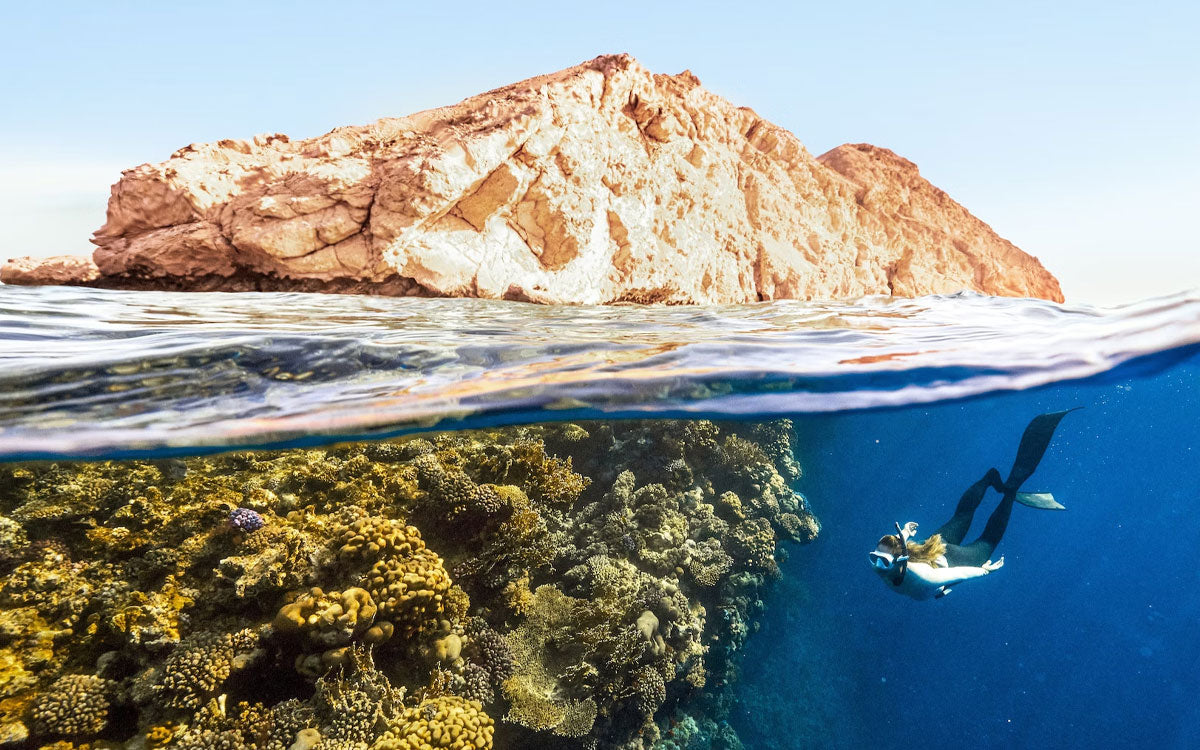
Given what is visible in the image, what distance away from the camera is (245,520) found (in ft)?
20.7

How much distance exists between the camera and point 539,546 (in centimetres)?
777

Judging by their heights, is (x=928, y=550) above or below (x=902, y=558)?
below

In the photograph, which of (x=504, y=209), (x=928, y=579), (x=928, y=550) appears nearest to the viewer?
(x=928, y=579)

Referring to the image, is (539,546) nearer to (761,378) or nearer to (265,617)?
(265,617)

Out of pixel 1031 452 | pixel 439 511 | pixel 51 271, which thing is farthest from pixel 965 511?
pixel 51 271

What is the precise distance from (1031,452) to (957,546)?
2.51 m

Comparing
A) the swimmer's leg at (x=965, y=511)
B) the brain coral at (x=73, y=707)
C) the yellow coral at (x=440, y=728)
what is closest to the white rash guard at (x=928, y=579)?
the swimmer's leg at (x=965, y=511)

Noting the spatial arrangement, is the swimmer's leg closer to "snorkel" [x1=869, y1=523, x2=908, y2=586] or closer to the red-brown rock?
"snorkel" [x1=869, y1=523, x2=908, y2=586]

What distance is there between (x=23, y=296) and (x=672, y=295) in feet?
43.6

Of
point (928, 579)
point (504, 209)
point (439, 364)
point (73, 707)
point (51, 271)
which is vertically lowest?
point (928, 579)

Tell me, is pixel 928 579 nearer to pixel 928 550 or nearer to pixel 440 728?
pixel 928 550

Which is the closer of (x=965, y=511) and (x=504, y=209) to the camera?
(x=965, y=511)

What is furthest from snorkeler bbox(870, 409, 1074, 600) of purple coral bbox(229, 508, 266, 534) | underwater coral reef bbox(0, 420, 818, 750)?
purple coral bbox(229, 508, 266, 534)

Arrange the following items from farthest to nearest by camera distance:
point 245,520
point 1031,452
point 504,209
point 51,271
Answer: point 504,209
point 51,271
point 1031,452
point 245,520
